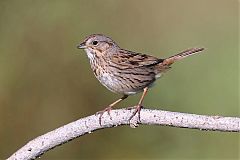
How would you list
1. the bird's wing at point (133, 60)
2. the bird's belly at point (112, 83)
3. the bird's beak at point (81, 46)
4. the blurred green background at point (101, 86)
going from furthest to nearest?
the blurred green background at point (101, 86) < the bird's wing at point (133, 60) < the bird's beak at point (81, 46) < the bird's belly at point (112, 83)

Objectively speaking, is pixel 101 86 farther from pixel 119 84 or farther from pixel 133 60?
pixel 119 84

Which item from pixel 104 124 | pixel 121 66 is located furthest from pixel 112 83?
pixel 104 124

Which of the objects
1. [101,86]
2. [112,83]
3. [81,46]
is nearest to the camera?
[112,83]

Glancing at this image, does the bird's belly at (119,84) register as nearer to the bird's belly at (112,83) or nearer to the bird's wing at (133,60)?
the bird's belly at (112,83)

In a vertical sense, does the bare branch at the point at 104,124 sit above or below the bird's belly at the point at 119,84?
above

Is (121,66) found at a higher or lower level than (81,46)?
lower

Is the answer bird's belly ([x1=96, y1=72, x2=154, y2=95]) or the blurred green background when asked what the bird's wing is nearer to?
bird's belly ([x1=96, y1=72, x2=154, y2=95])

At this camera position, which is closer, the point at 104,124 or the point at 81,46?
the point at 104,124

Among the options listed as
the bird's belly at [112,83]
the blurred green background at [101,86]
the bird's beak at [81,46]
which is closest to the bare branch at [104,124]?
the bird's belly at [112,83]

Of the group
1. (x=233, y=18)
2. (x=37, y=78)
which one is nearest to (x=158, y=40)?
(x=233, y=18)
